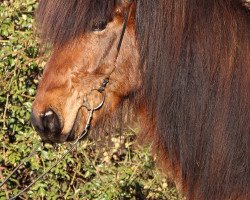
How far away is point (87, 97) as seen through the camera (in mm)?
2984

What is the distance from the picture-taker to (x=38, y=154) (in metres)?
4.77

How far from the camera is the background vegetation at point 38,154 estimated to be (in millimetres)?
4641

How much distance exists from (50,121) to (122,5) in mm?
639

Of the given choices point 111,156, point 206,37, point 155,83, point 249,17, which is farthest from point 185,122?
point 111,156

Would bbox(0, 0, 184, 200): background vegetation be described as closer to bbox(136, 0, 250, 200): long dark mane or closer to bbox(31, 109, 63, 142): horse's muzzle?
bbox(31, 109, 63, 142): horse's muzzle

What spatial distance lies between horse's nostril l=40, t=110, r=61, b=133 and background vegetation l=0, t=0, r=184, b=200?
1635 mm

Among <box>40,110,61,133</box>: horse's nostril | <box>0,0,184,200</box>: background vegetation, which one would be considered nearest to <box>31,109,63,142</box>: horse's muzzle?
<box>40,110,61,133</box>: horse's nostril

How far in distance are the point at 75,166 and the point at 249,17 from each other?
2.47 metres

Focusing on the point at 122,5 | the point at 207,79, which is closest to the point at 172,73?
the point at 207,79

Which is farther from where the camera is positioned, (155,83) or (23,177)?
(23,177)

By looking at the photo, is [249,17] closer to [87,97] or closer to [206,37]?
[206,37]

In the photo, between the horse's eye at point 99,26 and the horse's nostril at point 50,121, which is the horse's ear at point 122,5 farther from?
the horse's nostril at point 50,121

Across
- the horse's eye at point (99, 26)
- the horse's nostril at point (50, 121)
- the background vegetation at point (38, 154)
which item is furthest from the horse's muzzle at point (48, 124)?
the background vegetation at point (38, 154)

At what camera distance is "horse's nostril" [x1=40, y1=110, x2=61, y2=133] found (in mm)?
2854
